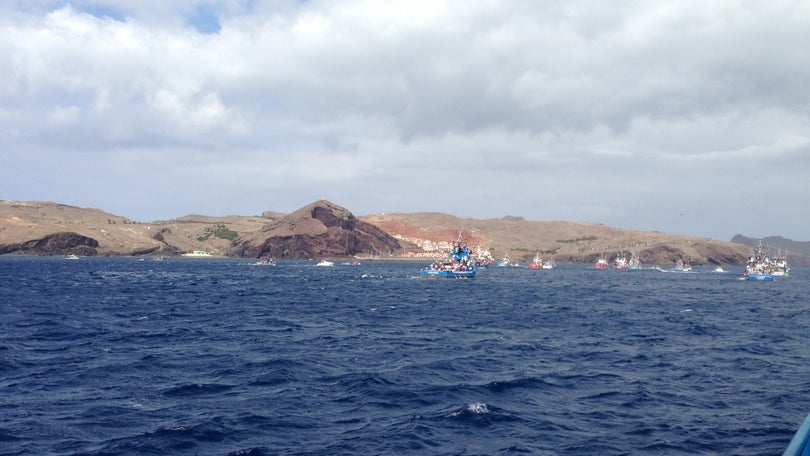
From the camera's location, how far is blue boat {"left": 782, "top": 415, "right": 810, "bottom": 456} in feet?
20.2

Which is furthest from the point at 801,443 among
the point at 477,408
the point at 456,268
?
the point at 456,268

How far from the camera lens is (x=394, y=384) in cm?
2834

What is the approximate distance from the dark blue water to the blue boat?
45.9ft

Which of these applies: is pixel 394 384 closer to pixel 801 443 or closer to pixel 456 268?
pixel 801 443

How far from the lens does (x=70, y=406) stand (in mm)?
23875

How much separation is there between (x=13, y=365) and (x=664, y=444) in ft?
95.4

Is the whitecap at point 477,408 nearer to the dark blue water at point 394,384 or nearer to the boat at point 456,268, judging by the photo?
the dark blue water at point 394,384

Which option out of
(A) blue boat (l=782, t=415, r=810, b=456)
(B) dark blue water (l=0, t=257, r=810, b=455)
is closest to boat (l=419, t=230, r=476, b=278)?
(B) dark blue water (l=0, t=257, r=810, b=455)

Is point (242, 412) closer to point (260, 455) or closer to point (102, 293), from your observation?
point (260, 455)

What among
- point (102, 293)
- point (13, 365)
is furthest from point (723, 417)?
point (102, 293)

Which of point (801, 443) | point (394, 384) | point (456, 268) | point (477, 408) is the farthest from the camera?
point (456, 268)

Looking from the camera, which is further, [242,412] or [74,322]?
[74,322]

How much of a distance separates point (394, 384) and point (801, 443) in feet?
75.3

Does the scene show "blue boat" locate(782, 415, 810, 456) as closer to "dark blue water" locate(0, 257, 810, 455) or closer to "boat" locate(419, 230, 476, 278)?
"dark blue water" locate(0, 257, 810, 455)
